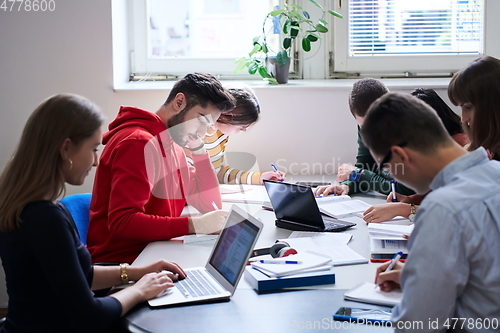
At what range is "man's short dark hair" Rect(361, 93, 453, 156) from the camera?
108 centimetres

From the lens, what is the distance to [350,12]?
10.7 ft

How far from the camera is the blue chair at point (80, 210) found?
1978mm

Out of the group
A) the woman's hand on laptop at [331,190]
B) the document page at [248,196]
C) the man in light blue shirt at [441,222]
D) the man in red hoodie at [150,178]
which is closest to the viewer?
the man in light blue shirt at [441,222]

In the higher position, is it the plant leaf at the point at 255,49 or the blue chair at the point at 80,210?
the plant leaf at the point at 255,49

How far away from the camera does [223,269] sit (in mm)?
1435

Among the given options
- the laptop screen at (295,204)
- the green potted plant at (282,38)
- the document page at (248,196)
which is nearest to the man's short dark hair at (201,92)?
the laptop screen at (295,204)

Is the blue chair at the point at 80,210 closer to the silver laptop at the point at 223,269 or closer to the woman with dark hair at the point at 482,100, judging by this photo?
the silver laptop at the point at 223,269

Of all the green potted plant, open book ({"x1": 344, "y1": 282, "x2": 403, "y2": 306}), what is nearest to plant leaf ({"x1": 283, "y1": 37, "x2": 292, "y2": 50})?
the green potted plant

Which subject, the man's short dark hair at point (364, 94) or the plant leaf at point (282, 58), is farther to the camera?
the plant leaf at point (282, 58)

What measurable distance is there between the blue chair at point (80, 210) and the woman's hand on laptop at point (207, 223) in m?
0.45

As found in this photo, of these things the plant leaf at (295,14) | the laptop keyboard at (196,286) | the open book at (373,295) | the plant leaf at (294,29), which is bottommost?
the laptop keyboard at (196,286)

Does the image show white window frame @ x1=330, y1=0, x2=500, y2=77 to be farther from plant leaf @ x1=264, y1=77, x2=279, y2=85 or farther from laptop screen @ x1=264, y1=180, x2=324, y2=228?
laptop screen @ x1=264, y1=180, x2=324, y2=228

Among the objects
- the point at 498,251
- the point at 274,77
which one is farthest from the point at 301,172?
the point at 498,251

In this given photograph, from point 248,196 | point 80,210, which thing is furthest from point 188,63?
point 80,210
